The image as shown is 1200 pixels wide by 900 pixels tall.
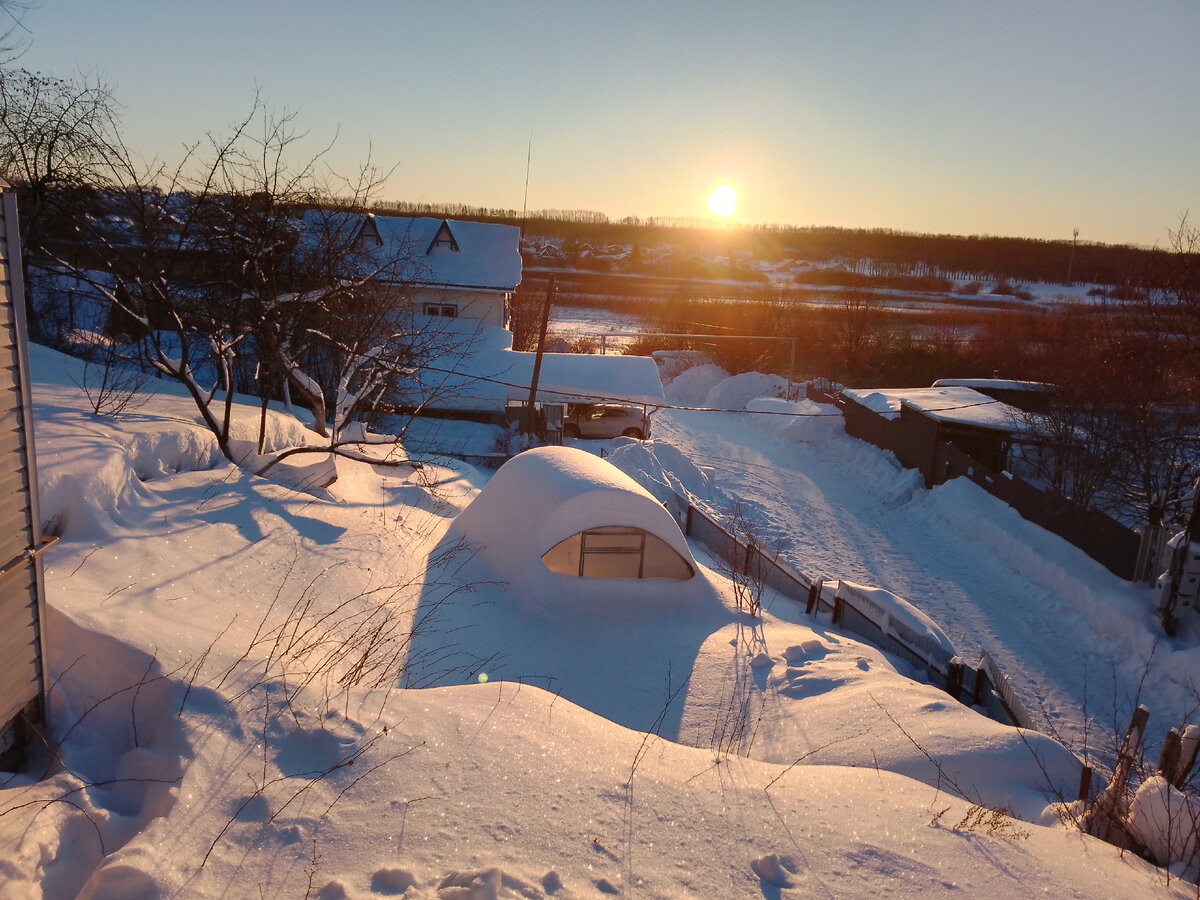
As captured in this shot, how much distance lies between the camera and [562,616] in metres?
9.52

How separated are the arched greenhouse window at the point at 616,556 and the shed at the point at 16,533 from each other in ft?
20.4

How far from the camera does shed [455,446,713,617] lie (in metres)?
9.81

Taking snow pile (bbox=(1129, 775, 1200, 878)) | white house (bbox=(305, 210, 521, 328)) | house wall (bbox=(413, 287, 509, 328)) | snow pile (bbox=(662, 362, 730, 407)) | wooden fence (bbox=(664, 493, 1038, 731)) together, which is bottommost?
wooden fence (bbox=(664, 493, 1038, 731))

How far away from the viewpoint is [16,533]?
13.0 feet

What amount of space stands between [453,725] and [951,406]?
1949 centimetres

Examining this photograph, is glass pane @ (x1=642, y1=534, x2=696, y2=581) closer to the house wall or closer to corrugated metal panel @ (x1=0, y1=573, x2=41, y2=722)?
corrugated metal panel @ (x1=0, y1=573, x2=41, y2=722)

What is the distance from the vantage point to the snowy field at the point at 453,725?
3648mm

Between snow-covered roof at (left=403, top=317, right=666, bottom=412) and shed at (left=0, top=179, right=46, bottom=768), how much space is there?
776 inches

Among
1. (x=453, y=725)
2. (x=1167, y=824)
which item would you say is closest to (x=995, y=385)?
(x=1167, y=824)

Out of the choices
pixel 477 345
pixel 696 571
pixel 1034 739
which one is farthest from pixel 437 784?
pixel 477 345

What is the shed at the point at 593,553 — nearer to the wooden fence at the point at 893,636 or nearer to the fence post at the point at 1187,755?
the wooden fence at the point at 893,636

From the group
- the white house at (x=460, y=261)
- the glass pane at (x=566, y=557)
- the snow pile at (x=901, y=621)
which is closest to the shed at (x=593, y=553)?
the glass pane at (x=566, y=557)

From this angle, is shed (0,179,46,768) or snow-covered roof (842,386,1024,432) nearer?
shed (0,179,46,768)

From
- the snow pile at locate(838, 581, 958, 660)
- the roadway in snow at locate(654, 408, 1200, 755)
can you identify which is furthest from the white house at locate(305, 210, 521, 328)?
the snow pile at locate(838, 581, 958, 660)
